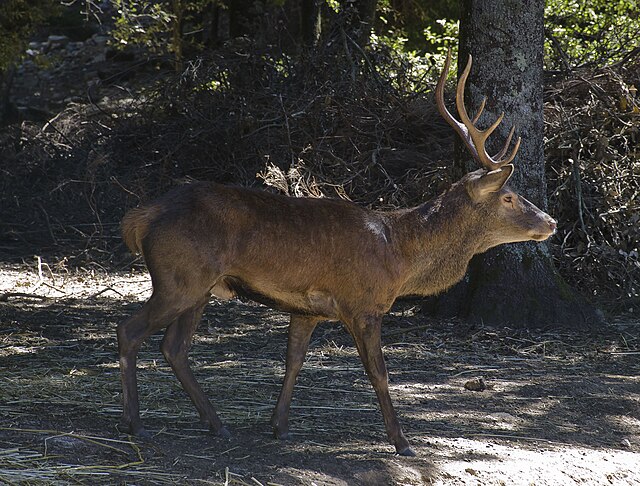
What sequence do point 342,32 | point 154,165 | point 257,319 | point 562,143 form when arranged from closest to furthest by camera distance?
point 257,319, point 562,143, point 342,32, point 154,165

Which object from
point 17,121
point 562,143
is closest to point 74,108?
point 17,121

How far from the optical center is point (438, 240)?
20.7 ft

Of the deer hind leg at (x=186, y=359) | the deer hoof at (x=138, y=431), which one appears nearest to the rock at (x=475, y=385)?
the deer hind leg at (x=186, y=359)

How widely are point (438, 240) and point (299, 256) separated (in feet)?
3.16

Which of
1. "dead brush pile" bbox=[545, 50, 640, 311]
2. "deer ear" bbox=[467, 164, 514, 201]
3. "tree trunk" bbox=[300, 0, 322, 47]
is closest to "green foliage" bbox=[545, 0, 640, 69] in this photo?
"dead brush pile" bbox=[545, 50, 640, 311]

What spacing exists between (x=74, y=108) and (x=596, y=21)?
8272 millimetres

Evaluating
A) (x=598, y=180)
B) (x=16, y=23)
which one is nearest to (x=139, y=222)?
(x=598, y=180)

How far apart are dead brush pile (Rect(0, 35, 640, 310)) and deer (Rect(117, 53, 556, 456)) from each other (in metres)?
3.64

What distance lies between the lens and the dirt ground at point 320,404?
534 centimetres

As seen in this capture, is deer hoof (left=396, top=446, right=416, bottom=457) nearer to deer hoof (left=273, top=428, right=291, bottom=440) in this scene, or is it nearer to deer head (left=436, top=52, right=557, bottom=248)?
deer hoof (left=273, top=428, right=291, bottom=440)

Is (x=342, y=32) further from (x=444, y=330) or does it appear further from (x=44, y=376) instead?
(x=44, y=376)

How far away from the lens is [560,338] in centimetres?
886

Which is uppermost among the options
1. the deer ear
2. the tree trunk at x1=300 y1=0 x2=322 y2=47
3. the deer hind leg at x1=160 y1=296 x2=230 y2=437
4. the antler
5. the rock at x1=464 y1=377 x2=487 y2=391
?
the tree trunk at x1=300 y1=0 x2=322 y2=47

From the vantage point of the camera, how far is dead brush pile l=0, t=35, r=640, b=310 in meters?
10.2
